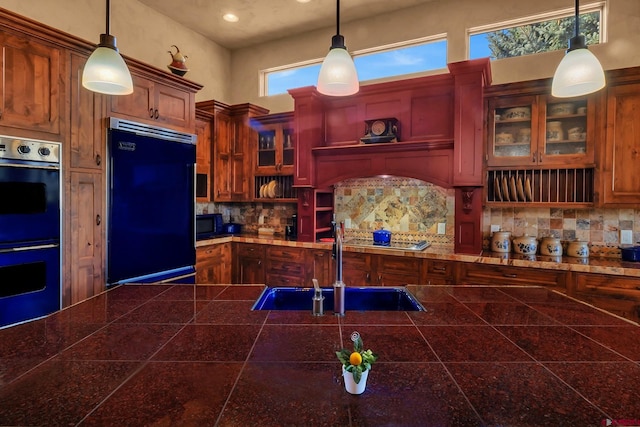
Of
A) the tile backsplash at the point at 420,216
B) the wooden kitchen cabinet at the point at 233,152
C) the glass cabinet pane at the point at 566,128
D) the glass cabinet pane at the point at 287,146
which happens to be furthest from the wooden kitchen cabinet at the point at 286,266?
the glass cabinet pane at the point at 566,128

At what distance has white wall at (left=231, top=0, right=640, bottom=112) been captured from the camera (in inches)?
125

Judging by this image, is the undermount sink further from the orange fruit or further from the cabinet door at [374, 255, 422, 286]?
the cabinet door at [374, 255, 422, 286]

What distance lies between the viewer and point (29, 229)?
2412 millimetres

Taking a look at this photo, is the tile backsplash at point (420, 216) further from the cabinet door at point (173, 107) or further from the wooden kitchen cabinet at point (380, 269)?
the cabinet door at point (173, 107)

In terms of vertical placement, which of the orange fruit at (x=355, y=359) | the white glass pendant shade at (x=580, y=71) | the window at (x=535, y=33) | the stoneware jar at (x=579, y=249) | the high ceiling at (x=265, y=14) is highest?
the high ceiling at (x=265, y=14)

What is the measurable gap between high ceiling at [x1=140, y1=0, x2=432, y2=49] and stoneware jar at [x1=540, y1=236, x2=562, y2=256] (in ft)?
9.30

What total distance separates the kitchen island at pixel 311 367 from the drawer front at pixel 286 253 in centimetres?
242

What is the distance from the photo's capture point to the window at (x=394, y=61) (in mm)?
3982

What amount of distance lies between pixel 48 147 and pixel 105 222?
2.25 ft

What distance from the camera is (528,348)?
114 centimetres

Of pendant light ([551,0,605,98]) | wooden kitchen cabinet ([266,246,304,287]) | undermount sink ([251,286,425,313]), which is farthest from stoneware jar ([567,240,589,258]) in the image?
wooden kitchen cabinet ([266,246,304,287])

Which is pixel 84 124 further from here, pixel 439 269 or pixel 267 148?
pixel 439 269

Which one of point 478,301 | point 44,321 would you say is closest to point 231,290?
point 44,321

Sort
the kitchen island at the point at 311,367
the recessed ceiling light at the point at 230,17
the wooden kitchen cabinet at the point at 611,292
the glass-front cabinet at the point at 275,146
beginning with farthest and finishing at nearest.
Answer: the glass-front cabinet at the point at 275,146
the recessed ceiling light at the point at 230,17
the wooden kitchen cabinet at the point at 611,292
the kitchen island at the point at 311,367
